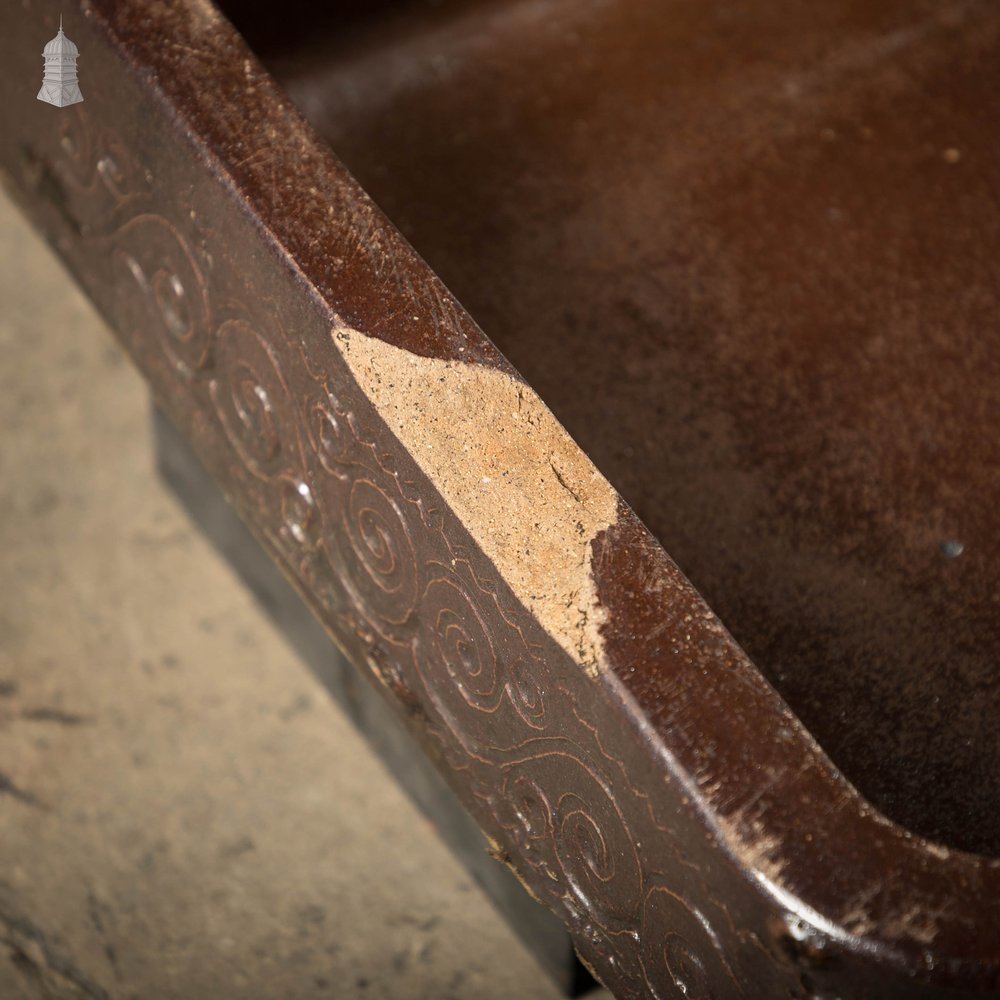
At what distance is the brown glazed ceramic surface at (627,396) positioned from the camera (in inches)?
37.4

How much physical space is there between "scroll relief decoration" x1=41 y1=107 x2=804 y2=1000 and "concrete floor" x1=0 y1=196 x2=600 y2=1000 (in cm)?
45

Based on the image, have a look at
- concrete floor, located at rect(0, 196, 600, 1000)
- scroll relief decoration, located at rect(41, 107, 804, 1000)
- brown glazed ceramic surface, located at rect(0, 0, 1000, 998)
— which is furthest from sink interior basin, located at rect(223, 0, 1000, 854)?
concrete floor, located at rect(0, 196, 600, 1000)

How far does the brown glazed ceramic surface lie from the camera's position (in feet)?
3.12

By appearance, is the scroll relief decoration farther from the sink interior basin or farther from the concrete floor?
the concrete floor

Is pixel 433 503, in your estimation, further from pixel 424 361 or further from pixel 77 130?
pixel 77 130

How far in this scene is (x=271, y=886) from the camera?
1700 mm

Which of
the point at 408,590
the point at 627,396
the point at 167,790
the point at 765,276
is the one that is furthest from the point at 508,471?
the point at 167,790

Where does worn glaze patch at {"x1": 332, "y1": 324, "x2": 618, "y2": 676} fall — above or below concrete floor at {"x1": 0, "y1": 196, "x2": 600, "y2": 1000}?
above

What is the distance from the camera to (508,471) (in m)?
1.03

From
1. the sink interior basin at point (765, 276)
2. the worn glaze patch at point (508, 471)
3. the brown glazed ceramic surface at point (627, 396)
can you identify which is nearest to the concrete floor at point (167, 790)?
the brown glazed ceramic surface at point (627, 396)

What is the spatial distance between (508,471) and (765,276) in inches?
25.7

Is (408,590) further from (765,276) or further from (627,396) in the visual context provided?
(765,276)

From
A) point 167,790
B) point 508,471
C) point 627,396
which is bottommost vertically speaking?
point 167,790

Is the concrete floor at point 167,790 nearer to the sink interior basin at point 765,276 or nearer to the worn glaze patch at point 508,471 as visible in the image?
the sink interior basin at point 765,276
